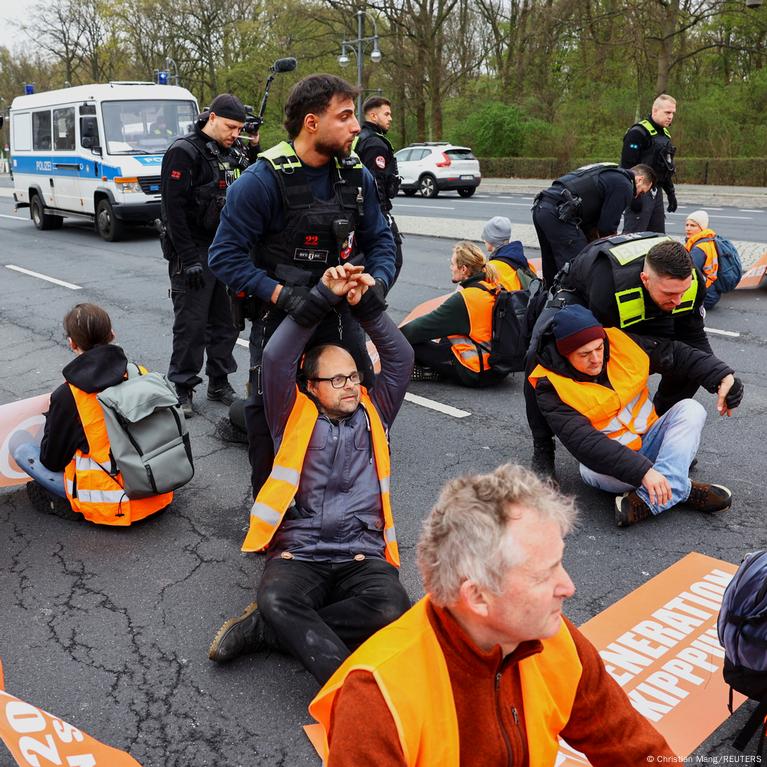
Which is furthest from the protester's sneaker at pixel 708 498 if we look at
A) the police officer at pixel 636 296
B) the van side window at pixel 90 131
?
the van side window at pixel 90 131

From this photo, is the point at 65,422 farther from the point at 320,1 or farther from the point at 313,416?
the point at 320,1

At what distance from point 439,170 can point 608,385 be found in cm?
2067

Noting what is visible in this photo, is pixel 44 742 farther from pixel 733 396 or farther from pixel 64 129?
pixel 64 129

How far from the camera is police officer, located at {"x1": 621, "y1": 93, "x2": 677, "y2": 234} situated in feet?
28.1

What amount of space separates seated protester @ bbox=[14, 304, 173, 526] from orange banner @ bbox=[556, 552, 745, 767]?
230 centimetres

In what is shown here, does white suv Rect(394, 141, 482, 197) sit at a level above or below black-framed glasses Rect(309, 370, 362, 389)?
above

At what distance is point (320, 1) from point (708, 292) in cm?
3590

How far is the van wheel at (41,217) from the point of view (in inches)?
644

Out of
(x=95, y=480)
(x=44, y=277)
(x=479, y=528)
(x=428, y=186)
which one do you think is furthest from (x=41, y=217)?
(x=479, y=528)

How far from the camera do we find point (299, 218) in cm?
354

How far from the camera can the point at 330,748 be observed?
5.29ft

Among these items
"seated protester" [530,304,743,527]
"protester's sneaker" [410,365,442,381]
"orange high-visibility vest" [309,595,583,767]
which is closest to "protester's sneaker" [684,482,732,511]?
"seated protester" [530,304,743,527]

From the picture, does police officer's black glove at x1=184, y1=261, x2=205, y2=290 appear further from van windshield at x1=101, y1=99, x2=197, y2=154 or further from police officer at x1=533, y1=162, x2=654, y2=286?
van windshield at x1=101, y1=99, x2=197, y2=154

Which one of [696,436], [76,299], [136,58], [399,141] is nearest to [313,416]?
[696,436]
